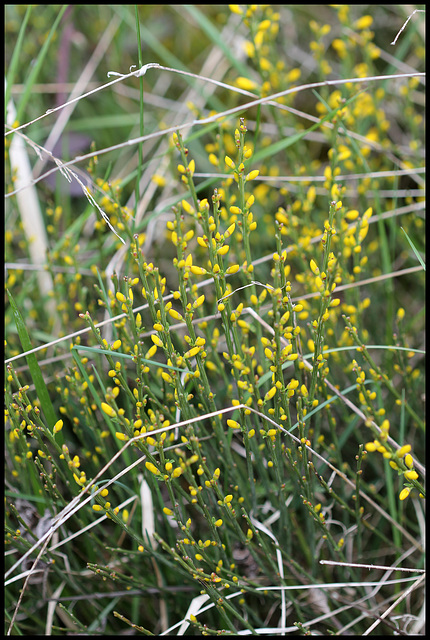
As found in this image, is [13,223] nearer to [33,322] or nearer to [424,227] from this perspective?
[33,322]

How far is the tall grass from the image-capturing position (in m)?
1.03

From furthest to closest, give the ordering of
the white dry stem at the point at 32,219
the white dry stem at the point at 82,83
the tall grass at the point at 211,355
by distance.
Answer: the white dry stem at the point at 82,83
the white dry stem at the point at 32,219
the tall grass at the point at 211,355

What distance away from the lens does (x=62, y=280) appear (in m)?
1.46

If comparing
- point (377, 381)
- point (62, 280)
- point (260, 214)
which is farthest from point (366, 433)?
point (62, 280)

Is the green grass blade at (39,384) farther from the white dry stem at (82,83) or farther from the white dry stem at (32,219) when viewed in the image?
the white dry stem at (82,83)

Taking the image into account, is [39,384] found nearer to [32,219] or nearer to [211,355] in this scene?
[211,355]

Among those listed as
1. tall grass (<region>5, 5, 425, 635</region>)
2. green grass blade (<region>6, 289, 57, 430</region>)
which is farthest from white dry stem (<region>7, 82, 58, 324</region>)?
green grass blade (<region>6, 289, 57, 430</region>)

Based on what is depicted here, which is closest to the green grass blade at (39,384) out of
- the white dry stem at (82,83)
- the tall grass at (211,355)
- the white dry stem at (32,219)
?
the tall grass at (211,355)

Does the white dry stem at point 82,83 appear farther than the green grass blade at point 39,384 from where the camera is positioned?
Yes

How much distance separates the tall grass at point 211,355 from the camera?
40.4 inches

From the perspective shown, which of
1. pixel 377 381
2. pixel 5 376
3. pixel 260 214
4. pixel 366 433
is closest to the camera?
pixel 5 376

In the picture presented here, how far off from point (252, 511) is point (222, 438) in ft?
0.69

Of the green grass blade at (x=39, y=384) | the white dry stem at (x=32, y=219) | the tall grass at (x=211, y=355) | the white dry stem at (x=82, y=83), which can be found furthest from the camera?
the white dry stem at (x=82, y=83)

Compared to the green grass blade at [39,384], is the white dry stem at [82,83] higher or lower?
higher
